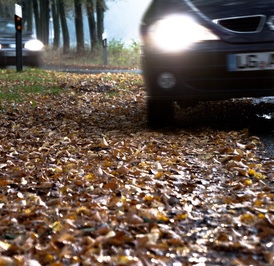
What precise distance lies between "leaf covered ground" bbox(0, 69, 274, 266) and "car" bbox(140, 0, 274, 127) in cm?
56

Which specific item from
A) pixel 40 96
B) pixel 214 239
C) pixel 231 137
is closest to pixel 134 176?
pixel 214 239

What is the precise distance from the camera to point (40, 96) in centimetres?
1273

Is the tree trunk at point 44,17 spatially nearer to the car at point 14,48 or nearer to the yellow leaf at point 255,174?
the car at point 14,48

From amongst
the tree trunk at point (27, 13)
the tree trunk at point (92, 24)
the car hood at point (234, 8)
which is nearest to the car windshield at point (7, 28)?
the car hood at point (234, 8)

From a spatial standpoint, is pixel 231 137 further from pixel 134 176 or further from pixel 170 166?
pixel 134 176

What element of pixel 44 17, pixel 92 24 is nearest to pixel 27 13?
pixel 44 17

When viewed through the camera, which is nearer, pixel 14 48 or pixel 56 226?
pixel 56 226

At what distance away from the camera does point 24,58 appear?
20.1 meters

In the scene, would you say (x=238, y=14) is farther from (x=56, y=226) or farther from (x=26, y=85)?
(x=26, y=85)

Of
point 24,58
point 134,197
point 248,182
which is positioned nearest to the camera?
point 134,197

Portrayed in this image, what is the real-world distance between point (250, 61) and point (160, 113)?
1273mm

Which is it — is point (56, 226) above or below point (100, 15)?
below

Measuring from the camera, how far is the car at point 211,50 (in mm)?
6465

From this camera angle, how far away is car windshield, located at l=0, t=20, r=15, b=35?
20.7 m
